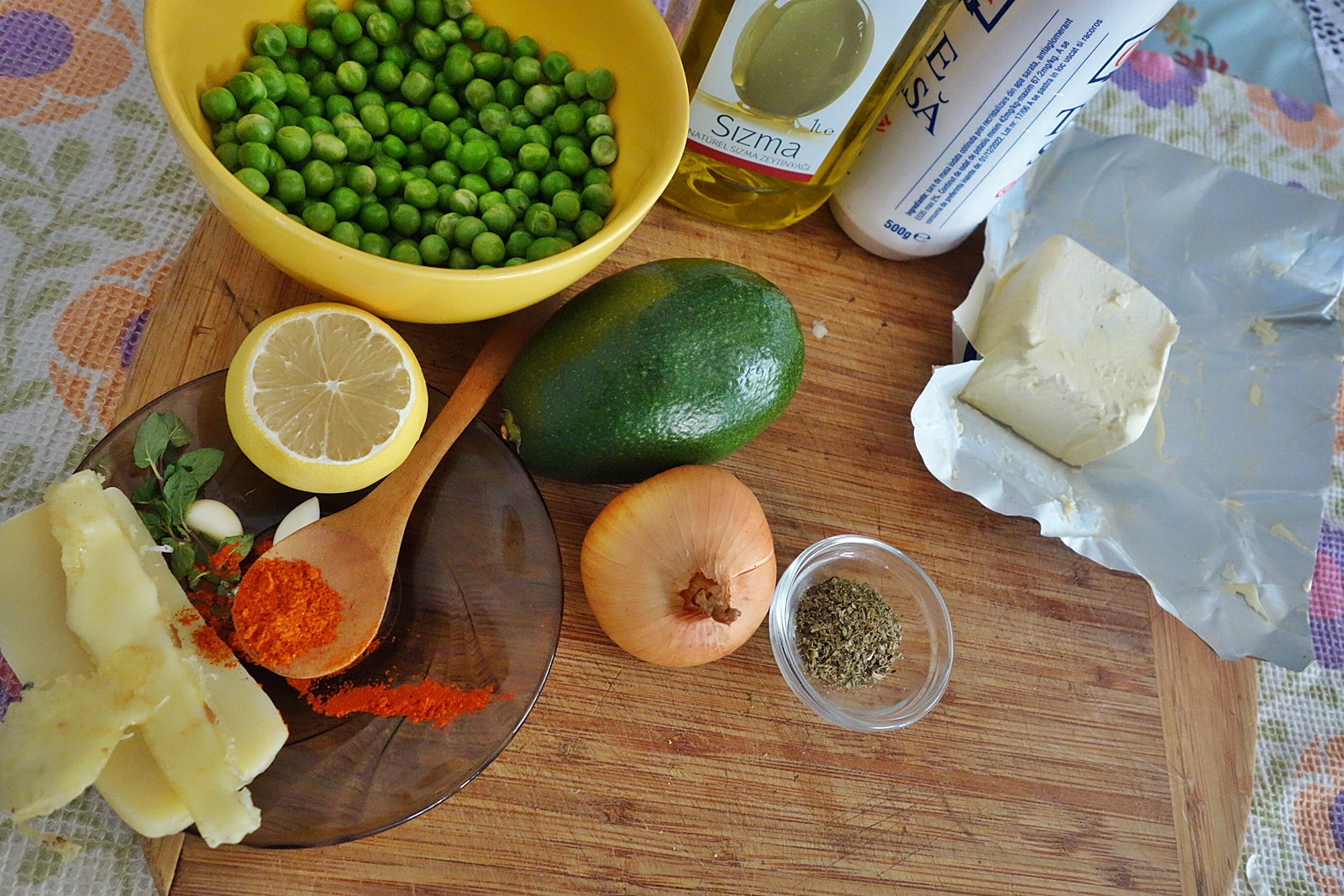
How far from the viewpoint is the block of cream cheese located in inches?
40.6

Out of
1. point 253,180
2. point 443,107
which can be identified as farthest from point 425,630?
point 443,107

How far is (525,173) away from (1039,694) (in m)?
0.86

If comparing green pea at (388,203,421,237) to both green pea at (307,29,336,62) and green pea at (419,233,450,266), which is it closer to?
green pea at (419,233,450,266)

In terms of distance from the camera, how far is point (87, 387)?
88cm

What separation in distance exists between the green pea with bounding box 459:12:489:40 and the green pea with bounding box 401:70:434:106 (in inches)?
2.9

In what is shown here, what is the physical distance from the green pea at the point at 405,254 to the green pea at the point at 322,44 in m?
0.24

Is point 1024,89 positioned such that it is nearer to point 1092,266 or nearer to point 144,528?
point 1092,266

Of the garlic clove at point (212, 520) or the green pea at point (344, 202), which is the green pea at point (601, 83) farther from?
the garlic clove at point (212, 520)

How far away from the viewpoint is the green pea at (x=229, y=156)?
2.54 feet

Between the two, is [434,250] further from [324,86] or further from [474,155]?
[324,86]

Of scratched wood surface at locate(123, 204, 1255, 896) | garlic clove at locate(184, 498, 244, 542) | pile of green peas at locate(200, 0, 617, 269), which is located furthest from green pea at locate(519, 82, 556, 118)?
garlic clove at locate(184, 498, 244, 542)

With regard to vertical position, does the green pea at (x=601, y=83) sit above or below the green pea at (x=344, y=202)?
above

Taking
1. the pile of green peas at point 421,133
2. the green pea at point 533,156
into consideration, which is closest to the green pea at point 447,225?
the pile of green peas at point 421,133

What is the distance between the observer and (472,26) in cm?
93
